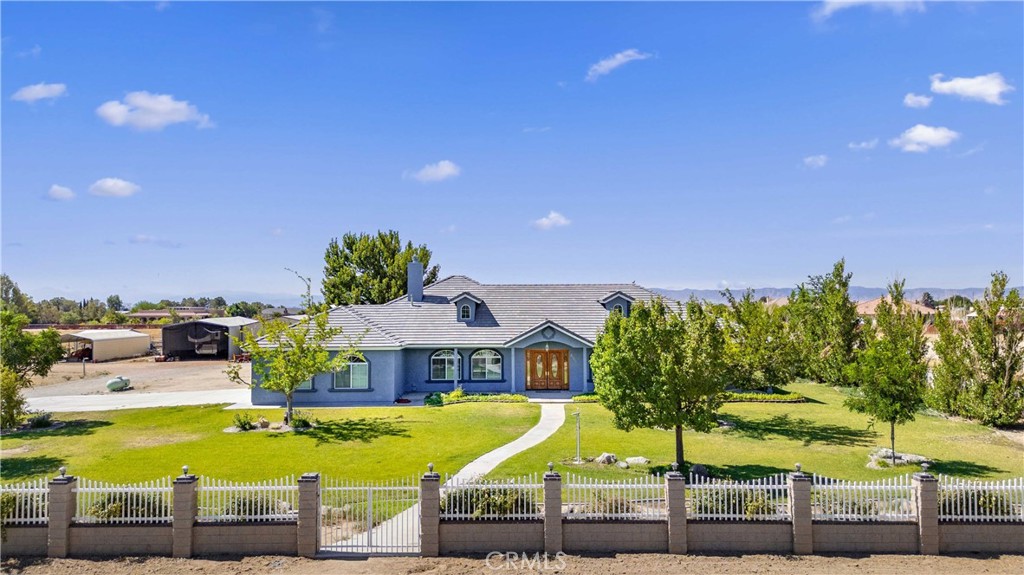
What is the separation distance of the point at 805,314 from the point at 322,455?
3427cm

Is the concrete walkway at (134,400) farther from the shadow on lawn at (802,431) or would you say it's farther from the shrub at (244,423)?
the shadow on lawn at (802,431)

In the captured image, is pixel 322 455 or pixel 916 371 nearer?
pixel 916 371

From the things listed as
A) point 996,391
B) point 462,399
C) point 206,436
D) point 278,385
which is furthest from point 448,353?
point 996,391

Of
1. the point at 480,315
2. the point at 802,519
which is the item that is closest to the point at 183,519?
the point at 802,519

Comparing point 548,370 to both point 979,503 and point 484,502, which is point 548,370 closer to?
point 484,502

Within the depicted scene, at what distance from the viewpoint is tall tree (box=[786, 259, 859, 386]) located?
40.1 metres

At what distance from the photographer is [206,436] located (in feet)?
82.4

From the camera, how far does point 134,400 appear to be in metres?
34.8

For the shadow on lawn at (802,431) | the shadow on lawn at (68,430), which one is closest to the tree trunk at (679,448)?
the shadow on lawn at (802,431)

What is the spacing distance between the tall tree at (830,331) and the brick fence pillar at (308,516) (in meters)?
33.3

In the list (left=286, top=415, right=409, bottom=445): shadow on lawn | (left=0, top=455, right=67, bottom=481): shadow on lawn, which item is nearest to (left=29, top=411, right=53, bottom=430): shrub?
(left=0, top=455, right=67, bottom=481): shadow on lawn

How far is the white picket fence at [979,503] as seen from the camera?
13.5 metres

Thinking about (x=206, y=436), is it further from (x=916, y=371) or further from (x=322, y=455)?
(x=916, y=371)

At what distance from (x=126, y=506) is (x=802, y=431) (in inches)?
917
